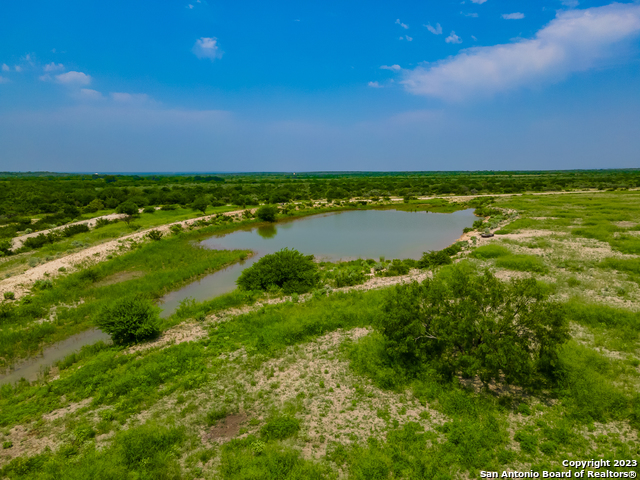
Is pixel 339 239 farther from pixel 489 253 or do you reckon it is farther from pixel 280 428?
pixel 280 428

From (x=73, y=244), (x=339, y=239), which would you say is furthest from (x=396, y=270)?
(x=73, y=244)

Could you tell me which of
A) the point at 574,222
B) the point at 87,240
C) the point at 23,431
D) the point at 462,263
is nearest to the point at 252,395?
the point at 23,431

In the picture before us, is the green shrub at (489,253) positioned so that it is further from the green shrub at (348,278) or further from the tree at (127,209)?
the tree at (127,209)

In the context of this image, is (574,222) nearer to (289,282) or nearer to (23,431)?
(289,282)

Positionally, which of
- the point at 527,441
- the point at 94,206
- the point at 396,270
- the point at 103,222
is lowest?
the point at 527,441

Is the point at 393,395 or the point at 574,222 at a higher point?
the point at 574,222

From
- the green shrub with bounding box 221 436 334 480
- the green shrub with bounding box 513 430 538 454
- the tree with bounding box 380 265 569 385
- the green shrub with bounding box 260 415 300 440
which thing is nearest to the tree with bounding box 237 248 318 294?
the tree with bounding box 380 265 569 385
